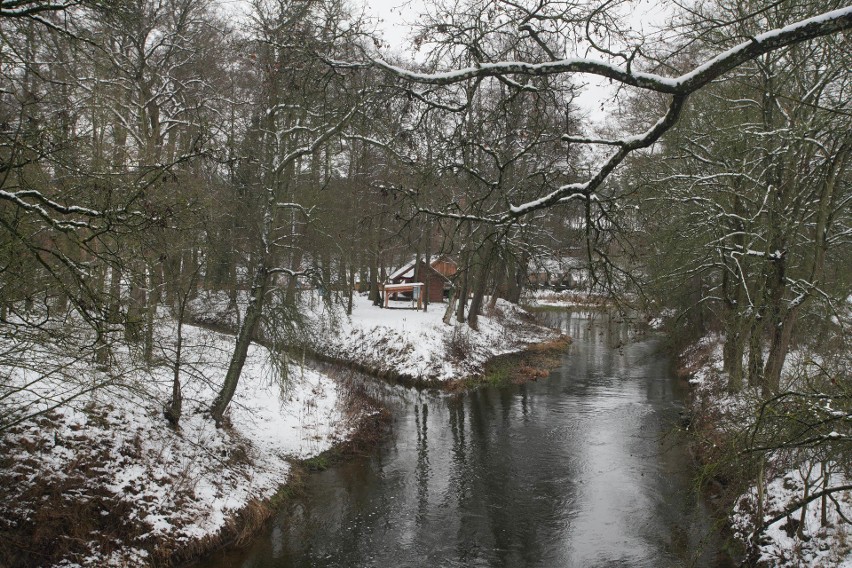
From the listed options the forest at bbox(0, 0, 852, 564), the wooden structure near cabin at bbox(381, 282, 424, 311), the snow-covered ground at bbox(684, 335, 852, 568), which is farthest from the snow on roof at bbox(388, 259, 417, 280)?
the snow-covered ground at bbox(684, 335, 852, 568)

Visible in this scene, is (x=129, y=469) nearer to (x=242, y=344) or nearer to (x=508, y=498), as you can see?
(x=242, y=344)

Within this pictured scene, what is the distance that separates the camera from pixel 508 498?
1039cm

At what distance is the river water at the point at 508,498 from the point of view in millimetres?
8477

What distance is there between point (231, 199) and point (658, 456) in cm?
1037

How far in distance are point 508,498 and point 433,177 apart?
6.80m

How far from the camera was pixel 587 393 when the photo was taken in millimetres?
18281

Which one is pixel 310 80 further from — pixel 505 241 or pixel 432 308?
pixel 432 308

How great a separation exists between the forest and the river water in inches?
57.8

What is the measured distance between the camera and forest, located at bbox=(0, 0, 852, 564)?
4547 mm

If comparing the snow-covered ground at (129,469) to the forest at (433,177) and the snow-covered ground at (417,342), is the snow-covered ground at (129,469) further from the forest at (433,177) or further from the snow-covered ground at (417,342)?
the snow-covered ground at (417,342)

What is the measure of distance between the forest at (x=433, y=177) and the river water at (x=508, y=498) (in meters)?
1.47

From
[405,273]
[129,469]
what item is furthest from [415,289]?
[129,469]

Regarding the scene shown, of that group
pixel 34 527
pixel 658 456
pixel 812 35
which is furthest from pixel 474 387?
pixel 812 35

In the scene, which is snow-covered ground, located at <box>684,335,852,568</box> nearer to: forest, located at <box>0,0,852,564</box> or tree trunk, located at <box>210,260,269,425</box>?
forest, located at <box>0,0,852,564</box>
